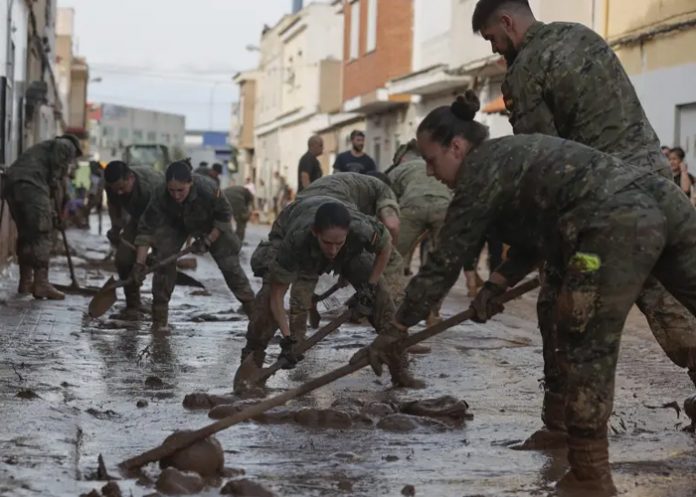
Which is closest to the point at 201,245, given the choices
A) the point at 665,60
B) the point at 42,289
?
the point at 42,289

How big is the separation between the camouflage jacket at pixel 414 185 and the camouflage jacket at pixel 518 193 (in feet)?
21.5

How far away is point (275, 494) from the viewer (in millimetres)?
5121

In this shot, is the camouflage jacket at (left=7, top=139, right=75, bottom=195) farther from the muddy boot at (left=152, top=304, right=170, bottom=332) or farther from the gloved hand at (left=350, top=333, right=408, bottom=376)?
the gloved hand at (left=350, top=333, right=408, bottom=376)

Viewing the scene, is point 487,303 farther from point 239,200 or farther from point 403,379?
point 239,200

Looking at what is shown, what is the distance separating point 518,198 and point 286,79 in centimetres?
5167

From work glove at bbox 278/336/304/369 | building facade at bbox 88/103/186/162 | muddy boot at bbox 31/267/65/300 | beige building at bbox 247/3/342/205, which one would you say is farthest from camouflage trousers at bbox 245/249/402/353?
building facade at bbox 88/103/186/162

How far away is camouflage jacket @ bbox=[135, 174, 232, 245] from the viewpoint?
11.3 meters

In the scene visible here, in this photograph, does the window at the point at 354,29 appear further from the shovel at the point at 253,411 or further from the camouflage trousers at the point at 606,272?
the camouflage trousers at the point at 606,272

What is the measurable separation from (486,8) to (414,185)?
5744mm

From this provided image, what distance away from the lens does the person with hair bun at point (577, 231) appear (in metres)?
5.29

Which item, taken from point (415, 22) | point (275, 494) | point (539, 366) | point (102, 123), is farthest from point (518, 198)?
point (102, 123)

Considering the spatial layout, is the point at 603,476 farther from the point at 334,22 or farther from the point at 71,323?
the point at 334,22

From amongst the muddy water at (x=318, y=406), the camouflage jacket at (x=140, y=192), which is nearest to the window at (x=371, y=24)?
the camouflage jacket at (x=140, y=192)

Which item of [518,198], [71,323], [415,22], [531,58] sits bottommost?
[71,323]
